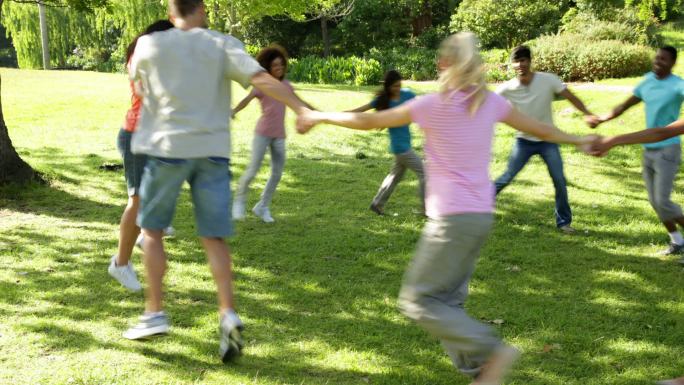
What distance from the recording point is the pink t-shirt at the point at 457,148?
3.67m

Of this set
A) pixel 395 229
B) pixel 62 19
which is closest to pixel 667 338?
pixel 395 229

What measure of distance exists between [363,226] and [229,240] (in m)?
1.47

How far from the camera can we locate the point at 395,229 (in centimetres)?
812

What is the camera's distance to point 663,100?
665 cm

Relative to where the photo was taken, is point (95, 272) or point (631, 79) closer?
point (95, 272)

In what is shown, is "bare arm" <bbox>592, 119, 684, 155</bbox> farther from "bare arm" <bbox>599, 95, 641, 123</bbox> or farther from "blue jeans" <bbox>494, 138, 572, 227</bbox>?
"blue jeans" <bbox>494, 138, 572, 227</bbox>

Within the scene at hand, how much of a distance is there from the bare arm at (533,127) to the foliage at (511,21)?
26762mm

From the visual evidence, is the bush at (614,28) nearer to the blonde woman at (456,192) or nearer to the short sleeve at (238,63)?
the short sleeve at (238,63)

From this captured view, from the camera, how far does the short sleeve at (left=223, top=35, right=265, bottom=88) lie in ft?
14.0

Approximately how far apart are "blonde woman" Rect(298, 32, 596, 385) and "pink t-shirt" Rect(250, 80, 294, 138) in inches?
177

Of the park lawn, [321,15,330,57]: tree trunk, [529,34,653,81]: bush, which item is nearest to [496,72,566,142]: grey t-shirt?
the park lawn

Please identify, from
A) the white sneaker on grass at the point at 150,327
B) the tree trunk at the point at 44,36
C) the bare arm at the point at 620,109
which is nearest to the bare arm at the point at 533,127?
the white sneaker on grass at the point at 150,327

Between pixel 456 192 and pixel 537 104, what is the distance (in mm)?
4338

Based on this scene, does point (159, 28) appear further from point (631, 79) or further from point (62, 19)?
point (62, 19)
